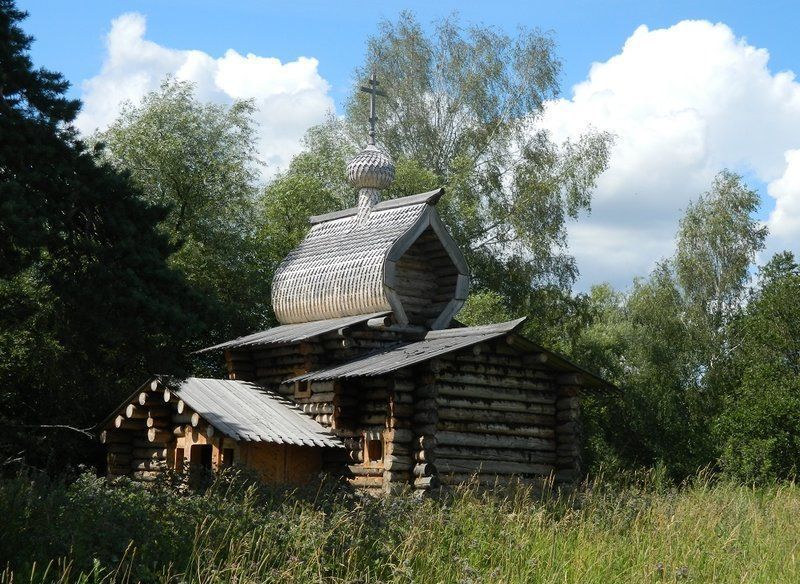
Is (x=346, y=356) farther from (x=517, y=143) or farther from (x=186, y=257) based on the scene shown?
(x=517, y=143)

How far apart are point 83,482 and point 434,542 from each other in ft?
18.4

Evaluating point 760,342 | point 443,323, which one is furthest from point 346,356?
point 760,342

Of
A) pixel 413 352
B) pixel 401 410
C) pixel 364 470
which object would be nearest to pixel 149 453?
pixel 364 470

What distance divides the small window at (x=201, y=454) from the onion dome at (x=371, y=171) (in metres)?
6.14

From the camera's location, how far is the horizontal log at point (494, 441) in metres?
18.5

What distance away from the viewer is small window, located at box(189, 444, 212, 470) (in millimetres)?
20031

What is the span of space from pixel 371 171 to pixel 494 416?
6297 mm

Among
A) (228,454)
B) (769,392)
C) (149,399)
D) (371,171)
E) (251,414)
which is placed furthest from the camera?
(769,392)

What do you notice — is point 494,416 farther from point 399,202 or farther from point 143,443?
point 143,443

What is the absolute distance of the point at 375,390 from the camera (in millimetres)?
19281

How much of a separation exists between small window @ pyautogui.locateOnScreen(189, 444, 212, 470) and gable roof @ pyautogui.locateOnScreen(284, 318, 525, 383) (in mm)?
2160

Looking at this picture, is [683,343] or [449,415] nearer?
[449,415]

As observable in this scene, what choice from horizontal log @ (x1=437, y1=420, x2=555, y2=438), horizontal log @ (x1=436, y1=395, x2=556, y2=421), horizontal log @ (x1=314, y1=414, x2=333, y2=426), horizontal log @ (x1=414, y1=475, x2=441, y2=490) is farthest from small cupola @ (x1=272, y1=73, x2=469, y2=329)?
horizontal log @ (x1=414, y1=475, x2=441, y2=490)

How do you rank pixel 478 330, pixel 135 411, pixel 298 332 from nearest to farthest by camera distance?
pixel 478 330
pixel 298 332
pixel 135 411
